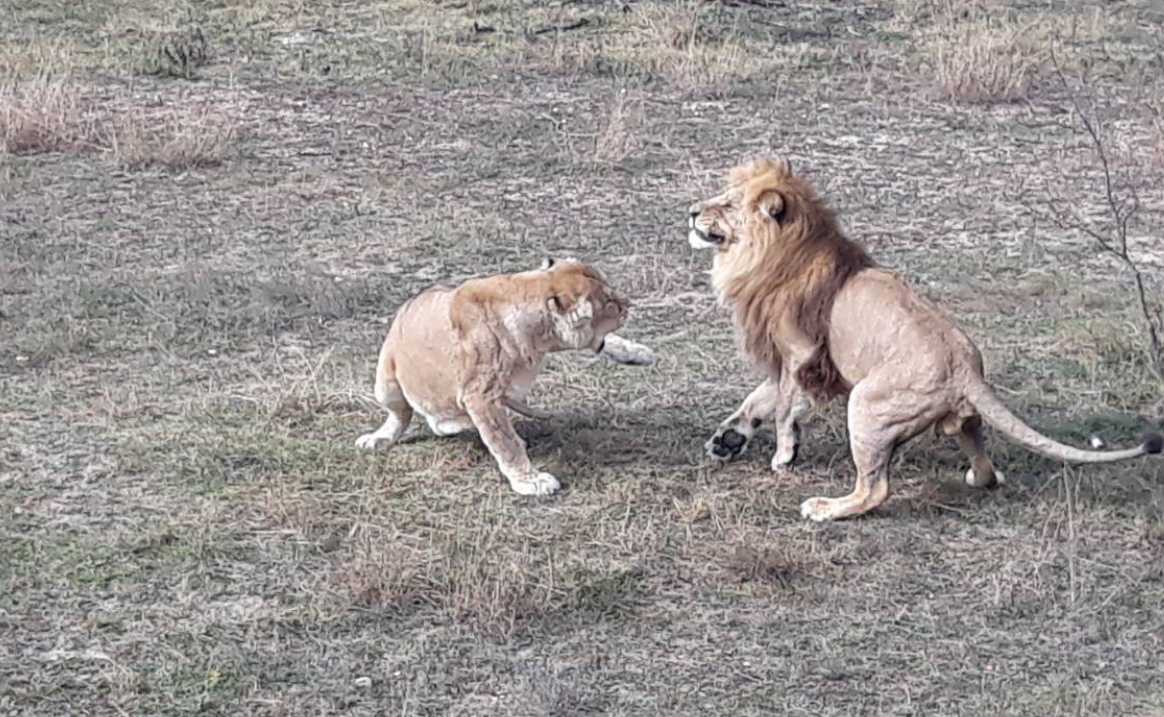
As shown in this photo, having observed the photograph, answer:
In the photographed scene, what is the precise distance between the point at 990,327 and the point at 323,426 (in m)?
2.68

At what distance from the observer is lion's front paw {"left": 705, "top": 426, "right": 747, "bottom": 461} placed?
643cm

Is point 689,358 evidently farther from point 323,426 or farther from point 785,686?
point 785,686

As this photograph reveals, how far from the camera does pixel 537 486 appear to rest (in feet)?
20.2

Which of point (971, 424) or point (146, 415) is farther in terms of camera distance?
point (146, 415)

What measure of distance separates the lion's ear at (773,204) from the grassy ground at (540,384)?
0.83m

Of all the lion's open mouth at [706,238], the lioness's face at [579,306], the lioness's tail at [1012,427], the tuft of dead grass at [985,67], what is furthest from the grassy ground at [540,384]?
the lion's open mouth at [706,238]

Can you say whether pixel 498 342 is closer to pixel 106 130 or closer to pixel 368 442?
pixel 368 442

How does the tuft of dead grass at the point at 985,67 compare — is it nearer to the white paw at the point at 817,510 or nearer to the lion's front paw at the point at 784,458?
the lion's front paw at the point at 784,458

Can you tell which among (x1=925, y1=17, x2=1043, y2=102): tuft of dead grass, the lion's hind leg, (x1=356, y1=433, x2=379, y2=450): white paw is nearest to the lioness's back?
(x1=356, y1=433, x2=379, y2=450): white paw

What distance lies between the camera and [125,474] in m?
6.32

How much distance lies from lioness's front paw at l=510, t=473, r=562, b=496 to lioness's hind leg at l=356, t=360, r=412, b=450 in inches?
19.2

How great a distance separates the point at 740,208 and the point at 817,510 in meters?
0.95

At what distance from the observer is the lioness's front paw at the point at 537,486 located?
6148 mm

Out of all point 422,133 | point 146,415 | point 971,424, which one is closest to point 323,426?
point 146,415
